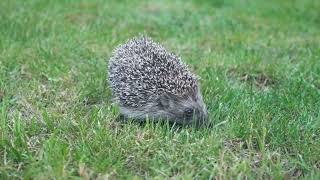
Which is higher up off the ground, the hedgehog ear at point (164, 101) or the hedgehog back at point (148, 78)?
the hedgehog back at point (148, 78)

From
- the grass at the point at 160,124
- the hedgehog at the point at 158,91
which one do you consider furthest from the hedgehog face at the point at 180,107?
the grass at the point at 160,124

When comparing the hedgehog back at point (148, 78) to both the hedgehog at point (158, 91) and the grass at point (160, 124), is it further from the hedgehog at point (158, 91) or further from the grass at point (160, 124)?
the grass at point (160, 124)

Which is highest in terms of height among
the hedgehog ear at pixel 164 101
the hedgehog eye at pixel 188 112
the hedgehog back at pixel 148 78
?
the hedgehog back at pixel 148 78

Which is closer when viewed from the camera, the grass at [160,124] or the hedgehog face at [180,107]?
the grass at [160,124]

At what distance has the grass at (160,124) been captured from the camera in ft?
13.3

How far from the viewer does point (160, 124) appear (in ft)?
16.2

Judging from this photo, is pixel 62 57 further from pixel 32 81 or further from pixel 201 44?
pixel 201 44

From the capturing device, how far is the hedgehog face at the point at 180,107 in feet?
16.5

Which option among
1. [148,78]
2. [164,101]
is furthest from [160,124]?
[148,78]

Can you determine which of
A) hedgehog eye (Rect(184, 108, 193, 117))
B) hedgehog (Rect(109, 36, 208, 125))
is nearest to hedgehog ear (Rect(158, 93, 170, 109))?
hedgehog (Rect(109, 36, 208, 125))

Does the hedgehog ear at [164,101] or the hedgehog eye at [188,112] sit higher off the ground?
the hedgehog ear at [164,101]

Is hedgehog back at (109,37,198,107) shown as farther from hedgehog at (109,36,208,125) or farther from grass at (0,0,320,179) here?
grass at (0,0,320,179)

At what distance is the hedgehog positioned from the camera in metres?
5.07

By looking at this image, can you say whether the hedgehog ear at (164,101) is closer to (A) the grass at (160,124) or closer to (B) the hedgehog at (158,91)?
(B) the hedgehog at (158,91)
